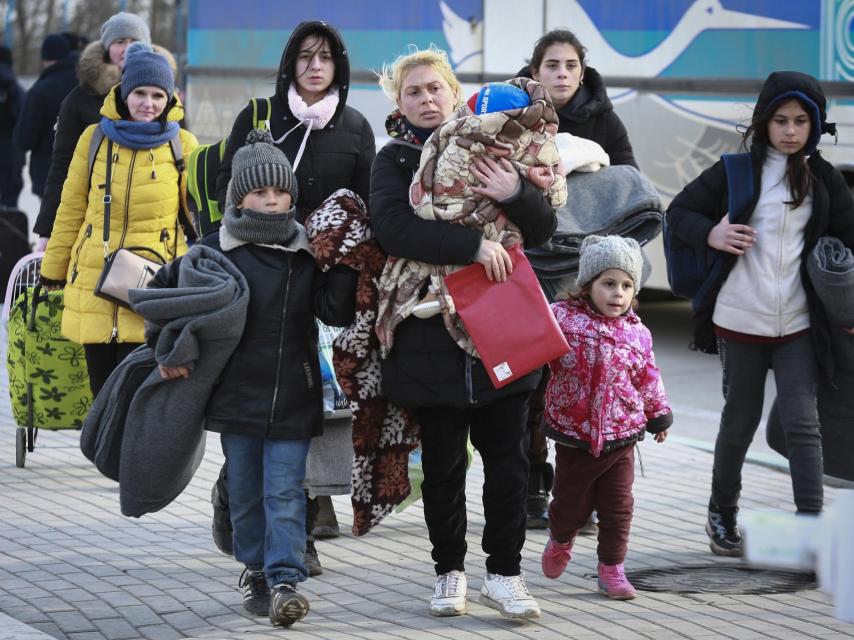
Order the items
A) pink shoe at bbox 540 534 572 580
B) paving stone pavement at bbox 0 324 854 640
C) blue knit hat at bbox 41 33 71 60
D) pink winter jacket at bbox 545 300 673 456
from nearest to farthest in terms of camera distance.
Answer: paving stone pavement at bbox 0 324 854 640
pink winter jacket at bbox 545 300 673 456
pink shoe at bbox 540 534 572 580
blue knit hat at bbox 41 33 71 60

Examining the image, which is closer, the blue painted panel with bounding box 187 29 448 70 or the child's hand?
the child's hand

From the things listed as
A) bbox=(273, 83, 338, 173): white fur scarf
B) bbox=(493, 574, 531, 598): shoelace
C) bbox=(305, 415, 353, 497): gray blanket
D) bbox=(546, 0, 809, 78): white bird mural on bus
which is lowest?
bbox=(493, 574, 531, 598): shoelace

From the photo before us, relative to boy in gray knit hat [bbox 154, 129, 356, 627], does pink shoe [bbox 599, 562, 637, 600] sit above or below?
below

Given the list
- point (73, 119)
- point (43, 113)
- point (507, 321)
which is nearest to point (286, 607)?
point (507, 321)

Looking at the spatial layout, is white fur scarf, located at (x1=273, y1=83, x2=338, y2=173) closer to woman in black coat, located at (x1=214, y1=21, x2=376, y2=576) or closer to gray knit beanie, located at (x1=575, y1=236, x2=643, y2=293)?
woman in black coat, located at (x1=214, y1=21, x2=376, y2=576)

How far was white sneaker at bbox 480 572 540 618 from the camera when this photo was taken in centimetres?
484

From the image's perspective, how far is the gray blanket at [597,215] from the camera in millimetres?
5738

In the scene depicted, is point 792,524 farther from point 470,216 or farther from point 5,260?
point 5,260

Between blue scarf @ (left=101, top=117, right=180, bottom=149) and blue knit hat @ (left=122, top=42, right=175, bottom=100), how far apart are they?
127 mm

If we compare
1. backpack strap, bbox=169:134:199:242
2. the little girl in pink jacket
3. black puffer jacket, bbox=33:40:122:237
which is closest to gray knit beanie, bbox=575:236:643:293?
the little girl in pink jacket

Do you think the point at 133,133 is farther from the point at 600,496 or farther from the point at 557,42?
the point at 600,496

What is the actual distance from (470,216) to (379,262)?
13.9 inches

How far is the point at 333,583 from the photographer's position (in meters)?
5.39

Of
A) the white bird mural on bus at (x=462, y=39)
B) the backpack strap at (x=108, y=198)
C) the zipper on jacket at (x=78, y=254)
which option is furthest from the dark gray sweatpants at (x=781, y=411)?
the white bird mural on bus at (x=462, y=39)
